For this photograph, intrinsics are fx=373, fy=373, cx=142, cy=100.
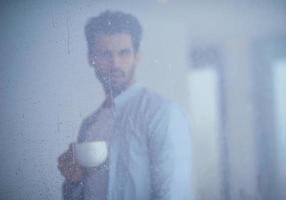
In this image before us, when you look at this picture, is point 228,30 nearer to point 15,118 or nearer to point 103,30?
point 103,30

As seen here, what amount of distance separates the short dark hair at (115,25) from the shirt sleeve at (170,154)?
16 cm

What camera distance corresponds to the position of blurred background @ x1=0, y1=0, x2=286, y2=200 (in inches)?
29.5

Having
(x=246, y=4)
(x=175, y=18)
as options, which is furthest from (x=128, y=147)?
(x=246, y=4)

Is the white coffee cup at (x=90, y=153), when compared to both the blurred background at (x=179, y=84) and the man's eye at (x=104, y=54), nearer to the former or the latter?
the blurred background at (x=179, y=84)

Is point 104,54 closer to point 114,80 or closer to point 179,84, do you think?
point 114,80

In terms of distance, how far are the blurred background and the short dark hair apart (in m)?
0.01

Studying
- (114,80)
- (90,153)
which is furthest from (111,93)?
(90,153)

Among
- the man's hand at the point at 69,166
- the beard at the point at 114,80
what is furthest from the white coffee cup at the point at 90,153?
the beard at the point at 114,80

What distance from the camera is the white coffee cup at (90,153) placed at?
76 cm

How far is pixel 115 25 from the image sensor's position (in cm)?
78

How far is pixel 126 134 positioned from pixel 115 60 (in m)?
0.16

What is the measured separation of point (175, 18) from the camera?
789 mm

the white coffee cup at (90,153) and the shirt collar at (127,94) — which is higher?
the shirt collar at (127,94)

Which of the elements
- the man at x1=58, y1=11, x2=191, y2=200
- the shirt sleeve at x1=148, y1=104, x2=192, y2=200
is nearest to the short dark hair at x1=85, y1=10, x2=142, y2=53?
the man at x1=58, y1=11, x2=191, y2=200
